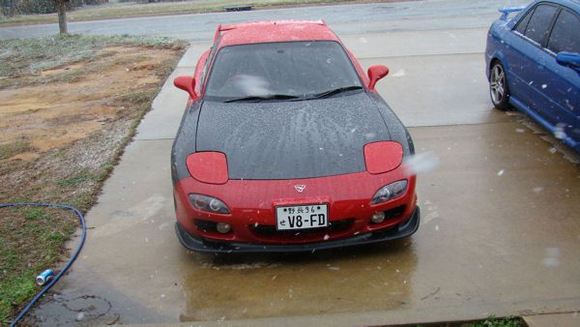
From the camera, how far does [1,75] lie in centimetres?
1120

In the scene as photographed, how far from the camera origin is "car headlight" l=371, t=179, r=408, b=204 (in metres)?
3.81

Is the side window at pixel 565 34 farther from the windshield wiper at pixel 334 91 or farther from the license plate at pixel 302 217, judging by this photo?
the license plate at pixel 302 217

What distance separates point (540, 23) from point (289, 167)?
3.79 metres

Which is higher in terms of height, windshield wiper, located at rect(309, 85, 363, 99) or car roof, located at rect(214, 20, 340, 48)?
car roof, located at rect(214, 20, 340, 48)

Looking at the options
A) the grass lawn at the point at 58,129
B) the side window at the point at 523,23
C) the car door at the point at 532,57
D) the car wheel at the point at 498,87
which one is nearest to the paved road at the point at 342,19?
the grass lawn at the point at 58,129

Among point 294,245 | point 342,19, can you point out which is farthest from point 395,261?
point 342,19

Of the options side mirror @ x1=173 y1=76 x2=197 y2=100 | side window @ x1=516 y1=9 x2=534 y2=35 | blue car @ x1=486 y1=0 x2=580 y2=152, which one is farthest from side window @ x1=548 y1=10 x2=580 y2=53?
side mirror @ x1=173 y1=76 x2=197 y2=100

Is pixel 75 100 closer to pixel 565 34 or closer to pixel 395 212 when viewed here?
pixel 395 212

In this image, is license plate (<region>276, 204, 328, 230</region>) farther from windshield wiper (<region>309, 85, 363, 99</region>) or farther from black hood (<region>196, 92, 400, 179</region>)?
windshield wiper (<region>309, 85, 363, 99</region>)

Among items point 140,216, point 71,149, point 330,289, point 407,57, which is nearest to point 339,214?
point 330,289

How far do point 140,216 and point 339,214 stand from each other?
6.27 ft

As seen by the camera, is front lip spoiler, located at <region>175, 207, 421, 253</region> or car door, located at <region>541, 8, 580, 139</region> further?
car door, located at <region>541, 8, 580, 139</region>

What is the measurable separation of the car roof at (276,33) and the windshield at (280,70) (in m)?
0.08

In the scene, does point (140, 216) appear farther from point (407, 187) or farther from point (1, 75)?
point (1, 75)
